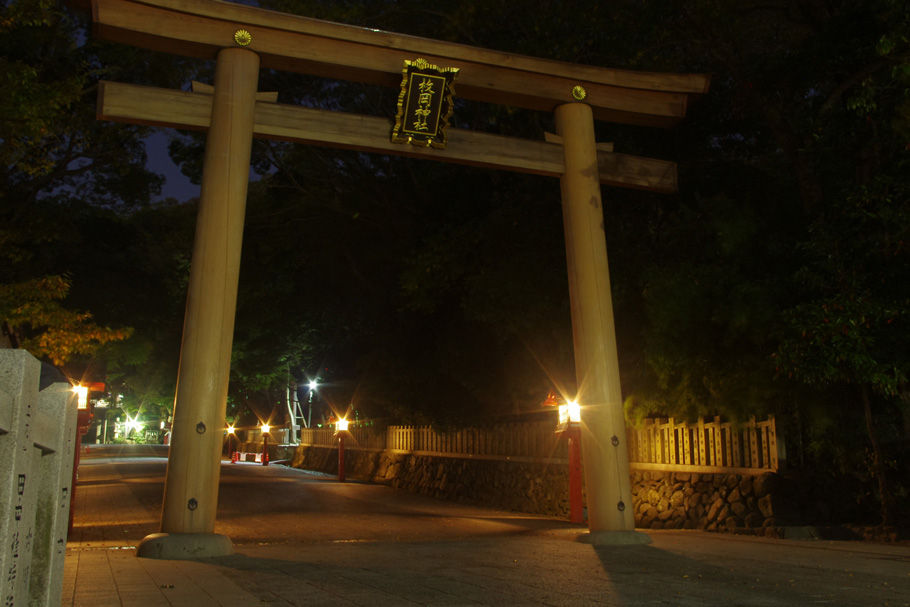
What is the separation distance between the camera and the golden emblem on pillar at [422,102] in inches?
344

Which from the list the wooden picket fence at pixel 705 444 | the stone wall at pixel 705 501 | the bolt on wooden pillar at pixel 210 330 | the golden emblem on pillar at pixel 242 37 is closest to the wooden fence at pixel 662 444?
the wooden picket fence at pixel 705 444

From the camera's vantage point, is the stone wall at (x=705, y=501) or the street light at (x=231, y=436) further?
the street light at (x=231, y=436)

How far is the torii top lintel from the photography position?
8016 millimetres

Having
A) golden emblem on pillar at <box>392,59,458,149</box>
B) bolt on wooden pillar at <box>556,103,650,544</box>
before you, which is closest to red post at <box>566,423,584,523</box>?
bolt on wooden pillar at <box>556,103,650,544</box>

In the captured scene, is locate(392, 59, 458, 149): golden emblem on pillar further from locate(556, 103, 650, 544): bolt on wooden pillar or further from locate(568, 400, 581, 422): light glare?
locate(568, 400, 581, 422): light glare

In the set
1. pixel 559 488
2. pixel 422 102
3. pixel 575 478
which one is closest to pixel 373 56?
pixel 422 102

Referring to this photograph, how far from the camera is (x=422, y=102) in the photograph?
877cm

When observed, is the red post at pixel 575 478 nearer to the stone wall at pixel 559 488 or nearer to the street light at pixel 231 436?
the stone wall at pixel 559 488

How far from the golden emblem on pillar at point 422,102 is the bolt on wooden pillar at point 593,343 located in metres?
1.54

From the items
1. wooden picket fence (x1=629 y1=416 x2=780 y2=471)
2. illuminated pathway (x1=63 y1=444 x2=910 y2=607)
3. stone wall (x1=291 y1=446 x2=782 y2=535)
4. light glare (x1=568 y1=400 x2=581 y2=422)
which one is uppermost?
light glare (x1=568 y1=400 x2=581 y2=422)

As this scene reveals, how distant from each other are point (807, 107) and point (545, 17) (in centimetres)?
410

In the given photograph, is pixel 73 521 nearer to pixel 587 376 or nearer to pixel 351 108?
pixel 587 376

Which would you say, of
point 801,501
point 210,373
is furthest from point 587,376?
point 210,373

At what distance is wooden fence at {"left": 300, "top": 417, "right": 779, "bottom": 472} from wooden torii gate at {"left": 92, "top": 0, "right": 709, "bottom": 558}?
246 cm
